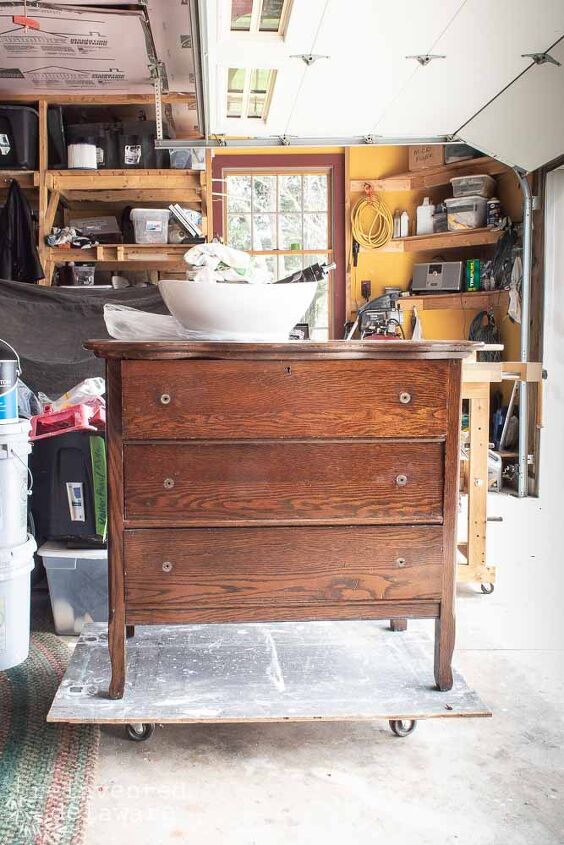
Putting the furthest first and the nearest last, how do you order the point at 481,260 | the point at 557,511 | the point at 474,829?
the point at 481,260, the point at 557,511, the point at 474,829

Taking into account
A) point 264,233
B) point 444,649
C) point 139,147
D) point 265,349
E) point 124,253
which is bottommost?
point 444,649

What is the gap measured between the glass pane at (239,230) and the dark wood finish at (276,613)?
5.61 m

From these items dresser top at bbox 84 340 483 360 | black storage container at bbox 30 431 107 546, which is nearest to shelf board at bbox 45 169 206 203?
black storage container at bbox 30 431 107 546

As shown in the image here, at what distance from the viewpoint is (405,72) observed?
4078mm

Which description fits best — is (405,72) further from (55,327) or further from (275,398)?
(275,398)

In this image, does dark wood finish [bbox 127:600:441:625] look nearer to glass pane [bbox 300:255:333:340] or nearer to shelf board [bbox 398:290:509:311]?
Answer: shelf board [bbox 398:290:509:311]

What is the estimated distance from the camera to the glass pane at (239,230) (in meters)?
6.98

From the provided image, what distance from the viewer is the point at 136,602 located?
177cm

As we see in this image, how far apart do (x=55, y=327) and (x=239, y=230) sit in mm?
3221

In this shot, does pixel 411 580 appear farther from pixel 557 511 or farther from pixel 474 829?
pixel 557 511

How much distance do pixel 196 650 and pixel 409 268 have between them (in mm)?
5316

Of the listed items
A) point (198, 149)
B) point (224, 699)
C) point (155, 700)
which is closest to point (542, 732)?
point (224, 699)

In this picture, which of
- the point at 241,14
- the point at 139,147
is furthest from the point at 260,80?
the point at 139,147

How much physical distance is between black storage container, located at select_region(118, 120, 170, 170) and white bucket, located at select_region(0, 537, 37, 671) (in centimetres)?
414
